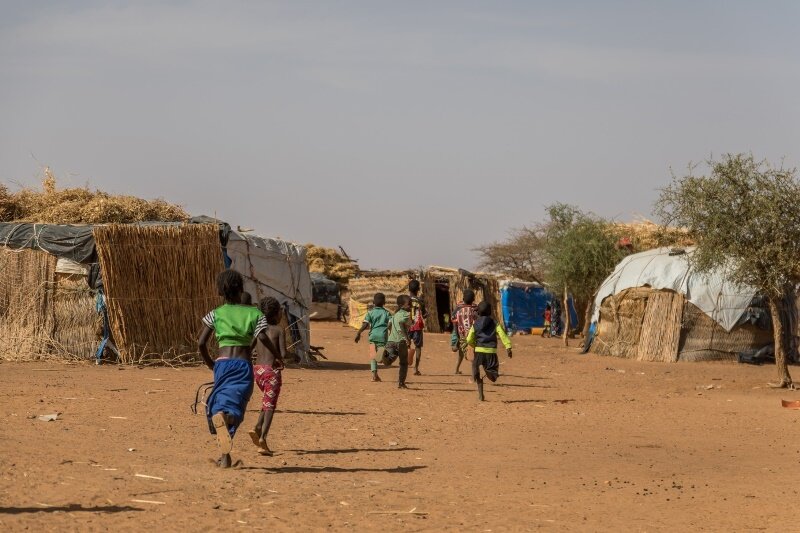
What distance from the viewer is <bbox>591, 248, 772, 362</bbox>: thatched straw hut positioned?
27844 millimetres

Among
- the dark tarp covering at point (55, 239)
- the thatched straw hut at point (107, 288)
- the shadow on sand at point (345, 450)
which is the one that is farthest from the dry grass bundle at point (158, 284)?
the shadow on sand at point (345, 450)


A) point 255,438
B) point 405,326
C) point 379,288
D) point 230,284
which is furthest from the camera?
point 379,288

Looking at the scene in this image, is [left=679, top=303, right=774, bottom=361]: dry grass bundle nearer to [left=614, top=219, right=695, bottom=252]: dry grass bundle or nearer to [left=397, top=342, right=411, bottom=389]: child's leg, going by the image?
[left=614, top=219, right=695, bottom=252]: dry grass bundle

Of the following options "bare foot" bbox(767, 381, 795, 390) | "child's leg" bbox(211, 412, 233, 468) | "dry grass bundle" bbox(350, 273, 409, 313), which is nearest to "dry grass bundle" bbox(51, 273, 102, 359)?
"child's leg" bbox(211, 412, 233, 468)

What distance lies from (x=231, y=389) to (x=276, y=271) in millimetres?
13336

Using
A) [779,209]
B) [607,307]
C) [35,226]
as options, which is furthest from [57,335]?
[607,307]

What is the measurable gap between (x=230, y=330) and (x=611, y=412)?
7.83 m

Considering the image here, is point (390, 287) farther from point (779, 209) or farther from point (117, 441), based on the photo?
point (117, 441)

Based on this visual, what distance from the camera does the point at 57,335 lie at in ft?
65.1

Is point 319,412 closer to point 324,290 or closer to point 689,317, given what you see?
point 689,317

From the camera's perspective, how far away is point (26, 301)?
19.8 metres

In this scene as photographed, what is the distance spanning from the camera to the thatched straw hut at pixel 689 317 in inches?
1096

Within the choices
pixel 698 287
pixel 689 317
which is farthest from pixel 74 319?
pixel 698 287

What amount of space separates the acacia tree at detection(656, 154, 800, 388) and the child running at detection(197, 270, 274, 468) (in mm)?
11951
